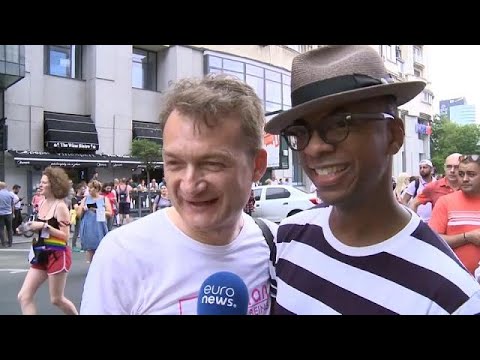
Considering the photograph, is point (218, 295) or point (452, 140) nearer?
point (218, 295)

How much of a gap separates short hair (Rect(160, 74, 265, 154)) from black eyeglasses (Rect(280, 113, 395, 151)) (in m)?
0.23

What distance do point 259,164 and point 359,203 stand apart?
0.47 m

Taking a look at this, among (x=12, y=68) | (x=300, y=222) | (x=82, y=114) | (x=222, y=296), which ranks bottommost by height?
(x=222, y=296)

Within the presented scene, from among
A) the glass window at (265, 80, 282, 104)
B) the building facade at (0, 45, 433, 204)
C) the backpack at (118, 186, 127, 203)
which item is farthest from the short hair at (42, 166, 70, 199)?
the building facade at (0, 45, 433, 204)

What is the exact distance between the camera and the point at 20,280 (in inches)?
267

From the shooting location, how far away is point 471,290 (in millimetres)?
1004

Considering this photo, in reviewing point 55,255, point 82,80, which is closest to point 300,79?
point 55,255

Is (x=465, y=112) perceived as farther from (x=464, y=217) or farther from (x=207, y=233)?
(x=207, y=233)

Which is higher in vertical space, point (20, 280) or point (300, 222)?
point (300, 222)

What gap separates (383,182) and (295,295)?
0.40 meters

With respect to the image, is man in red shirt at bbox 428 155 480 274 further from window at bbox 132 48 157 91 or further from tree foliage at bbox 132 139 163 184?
window at bbox 132 48 157 91

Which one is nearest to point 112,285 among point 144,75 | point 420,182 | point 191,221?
point 191,221

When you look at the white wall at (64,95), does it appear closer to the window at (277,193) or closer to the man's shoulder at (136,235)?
the window at (277,193)

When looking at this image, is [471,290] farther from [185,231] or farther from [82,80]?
[82,80]
